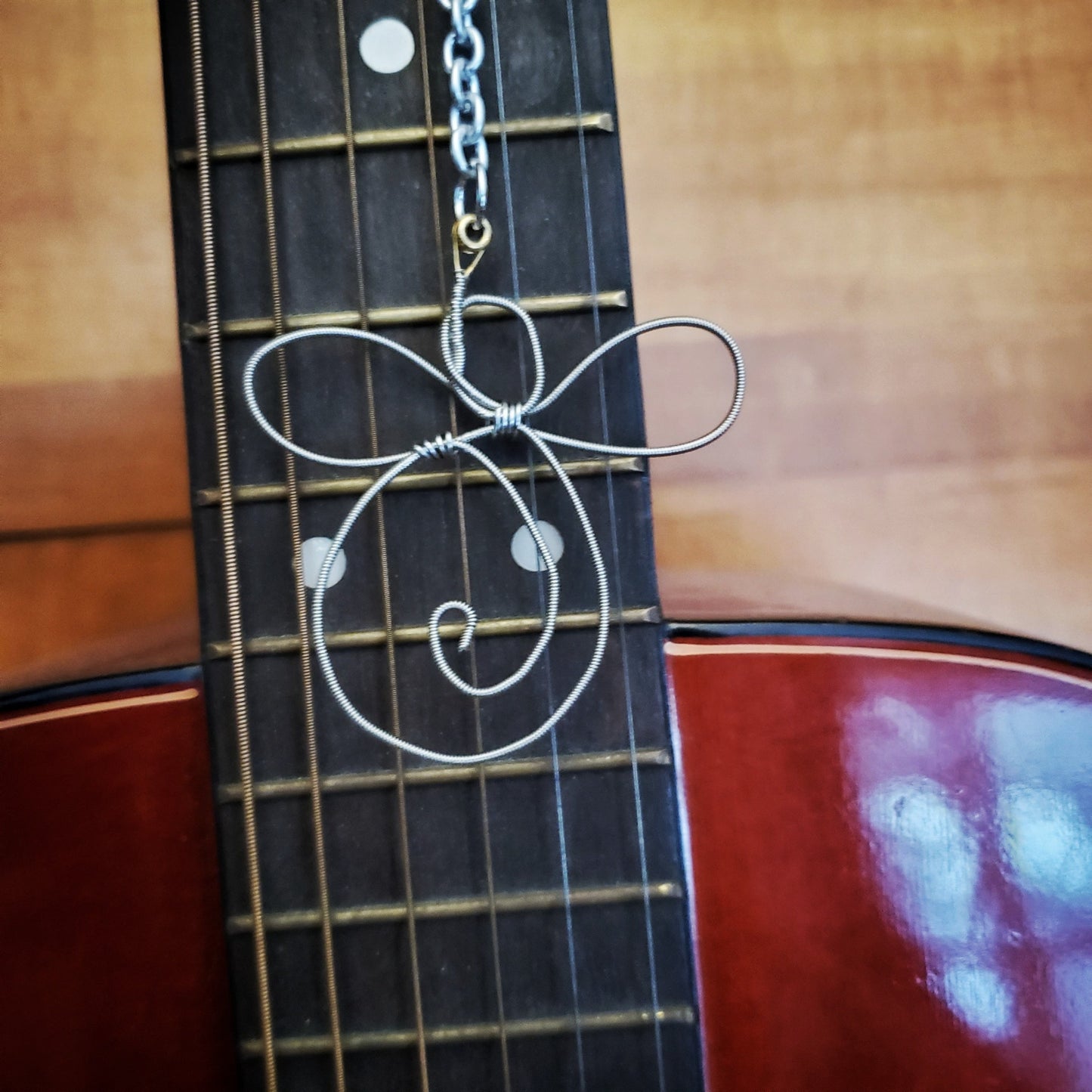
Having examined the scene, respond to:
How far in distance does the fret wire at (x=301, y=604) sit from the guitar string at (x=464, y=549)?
10 cm

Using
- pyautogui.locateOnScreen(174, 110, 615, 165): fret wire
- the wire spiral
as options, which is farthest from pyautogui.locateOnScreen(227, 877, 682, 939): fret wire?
pyautogui.locateOnScreen(174, 110, 615, 165): fret wire

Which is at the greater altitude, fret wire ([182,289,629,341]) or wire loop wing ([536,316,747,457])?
fret wire ([182,289,629,341])

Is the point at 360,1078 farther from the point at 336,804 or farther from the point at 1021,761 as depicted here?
the point at 1021,761

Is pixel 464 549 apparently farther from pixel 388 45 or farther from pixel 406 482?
pixel 388 45

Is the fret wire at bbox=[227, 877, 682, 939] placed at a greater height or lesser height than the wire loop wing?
lesser

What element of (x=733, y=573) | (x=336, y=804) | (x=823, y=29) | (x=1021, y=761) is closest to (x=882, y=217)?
(x=823, y=29)

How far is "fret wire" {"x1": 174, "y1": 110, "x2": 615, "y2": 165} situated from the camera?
0.65 meters

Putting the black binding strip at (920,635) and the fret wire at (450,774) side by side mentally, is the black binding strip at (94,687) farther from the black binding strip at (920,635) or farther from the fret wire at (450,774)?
the black binding strip at (920,635)

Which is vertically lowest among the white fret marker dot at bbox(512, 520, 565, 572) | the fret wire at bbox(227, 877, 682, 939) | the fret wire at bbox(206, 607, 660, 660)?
the fret wire at bbox(227, 877, 682, 939)

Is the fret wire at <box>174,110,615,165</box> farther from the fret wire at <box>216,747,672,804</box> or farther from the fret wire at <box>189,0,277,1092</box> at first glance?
the fret wire at <box>216,747,672,804</box>

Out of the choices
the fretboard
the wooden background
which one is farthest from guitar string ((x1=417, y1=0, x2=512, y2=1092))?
the wooden background

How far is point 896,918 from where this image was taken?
0.64 metres

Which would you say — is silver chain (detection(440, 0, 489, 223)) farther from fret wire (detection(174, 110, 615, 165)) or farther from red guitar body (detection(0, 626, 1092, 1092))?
red guitar body (detection(0, 626, 1092, 1092))

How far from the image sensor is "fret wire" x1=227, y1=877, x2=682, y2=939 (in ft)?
2.11
